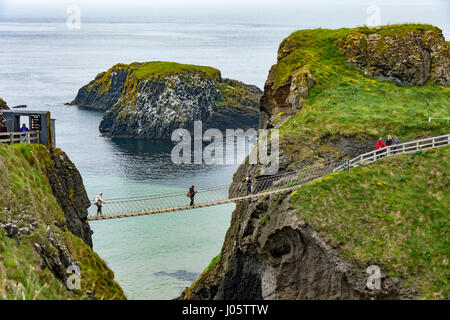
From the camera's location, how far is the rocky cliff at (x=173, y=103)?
15738 cm

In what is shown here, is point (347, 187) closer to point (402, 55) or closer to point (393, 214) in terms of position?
point (393, 214)

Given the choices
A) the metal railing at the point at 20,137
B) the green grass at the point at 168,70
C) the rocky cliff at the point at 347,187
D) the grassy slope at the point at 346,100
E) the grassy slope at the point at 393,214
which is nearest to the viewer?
the metal railing at the point at 20,137

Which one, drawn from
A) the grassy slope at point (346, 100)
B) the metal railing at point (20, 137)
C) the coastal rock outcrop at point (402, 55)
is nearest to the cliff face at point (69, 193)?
the metal railing at point (20, 137)

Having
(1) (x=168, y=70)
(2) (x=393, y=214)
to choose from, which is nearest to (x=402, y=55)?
(2) (x=393, y=214)

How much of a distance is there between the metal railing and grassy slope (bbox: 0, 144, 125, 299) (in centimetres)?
73

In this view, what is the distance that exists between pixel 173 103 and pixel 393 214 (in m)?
118

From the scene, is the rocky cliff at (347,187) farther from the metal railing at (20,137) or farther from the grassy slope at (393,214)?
the metal railing at (20,137)

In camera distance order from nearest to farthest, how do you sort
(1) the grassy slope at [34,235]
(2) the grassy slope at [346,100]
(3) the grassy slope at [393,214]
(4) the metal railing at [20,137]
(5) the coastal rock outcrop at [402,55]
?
(1) the grassy slope at [34,235]
(4) the metal railing at [20,137]
(3) the grassy slope at [393,214]
(2) the grassy slope at [346,100]
(5) the coastal rock outcrop at [402,55]

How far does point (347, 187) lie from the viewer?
4750 cm

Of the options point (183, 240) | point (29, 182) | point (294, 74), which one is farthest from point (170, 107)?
point (29, 182)

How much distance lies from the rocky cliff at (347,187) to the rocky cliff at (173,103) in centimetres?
8899

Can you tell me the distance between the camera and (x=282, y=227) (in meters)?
46.2

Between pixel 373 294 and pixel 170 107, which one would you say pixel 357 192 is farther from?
pixel 170 107

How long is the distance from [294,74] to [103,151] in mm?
77984
